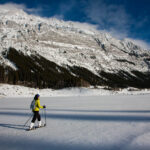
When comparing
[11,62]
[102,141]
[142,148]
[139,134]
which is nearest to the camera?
[142,148]

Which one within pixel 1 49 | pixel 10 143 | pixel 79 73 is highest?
pixel 1 49

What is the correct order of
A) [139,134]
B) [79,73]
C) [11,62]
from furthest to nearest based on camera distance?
[79,73] < [11,62] < [139,134]

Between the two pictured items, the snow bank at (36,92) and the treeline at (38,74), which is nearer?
the snow bank at (36,92)

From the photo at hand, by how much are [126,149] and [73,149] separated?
195cm

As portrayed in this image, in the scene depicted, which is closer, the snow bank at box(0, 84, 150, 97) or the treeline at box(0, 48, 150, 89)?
the snow bank at box(0, 84, 150, 97)

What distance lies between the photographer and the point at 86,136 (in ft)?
19.8

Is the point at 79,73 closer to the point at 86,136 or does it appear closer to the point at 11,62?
the point at 11,62

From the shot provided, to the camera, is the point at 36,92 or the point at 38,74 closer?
the point at 36,92

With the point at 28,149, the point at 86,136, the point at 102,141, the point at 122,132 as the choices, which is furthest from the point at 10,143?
the point at 122,132

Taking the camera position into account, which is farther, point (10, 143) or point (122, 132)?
point (122, 132)

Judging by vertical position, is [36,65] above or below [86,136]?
above

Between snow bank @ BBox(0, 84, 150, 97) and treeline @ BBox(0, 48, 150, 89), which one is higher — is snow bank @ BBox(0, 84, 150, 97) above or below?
below

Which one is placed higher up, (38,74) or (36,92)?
(38,74)

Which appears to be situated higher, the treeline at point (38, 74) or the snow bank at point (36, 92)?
the treeline at point (38, 74)
